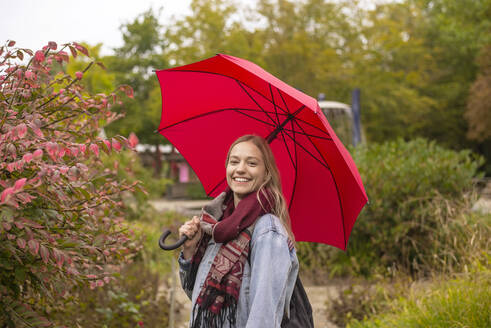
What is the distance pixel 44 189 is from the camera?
6.68 ft

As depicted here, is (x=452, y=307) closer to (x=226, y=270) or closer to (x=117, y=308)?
(x=226, y=270)

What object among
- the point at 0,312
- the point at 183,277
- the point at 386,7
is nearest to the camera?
the point at 183,277

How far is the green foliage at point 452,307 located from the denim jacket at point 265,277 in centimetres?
233

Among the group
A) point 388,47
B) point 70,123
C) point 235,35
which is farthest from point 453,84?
point 70,123

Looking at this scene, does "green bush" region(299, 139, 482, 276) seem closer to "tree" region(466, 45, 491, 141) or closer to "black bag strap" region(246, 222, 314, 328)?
"black bag strap" region(246, 222, 314, 328)

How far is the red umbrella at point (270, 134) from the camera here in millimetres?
2535

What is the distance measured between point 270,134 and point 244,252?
91cm

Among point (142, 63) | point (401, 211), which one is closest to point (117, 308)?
point (401, 211)

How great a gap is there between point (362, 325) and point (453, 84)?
28.0 meters

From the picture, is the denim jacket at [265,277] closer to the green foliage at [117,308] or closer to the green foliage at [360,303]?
the green foliage at [117,308]

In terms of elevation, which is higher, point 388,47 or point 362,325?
point 388,47

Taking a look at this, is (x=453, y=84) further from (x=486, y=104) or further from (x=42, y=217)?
(x=42, y=217)

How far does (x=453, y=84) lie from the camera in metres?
29.5

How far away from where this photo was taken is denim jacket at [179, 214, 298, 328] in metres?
1.84
